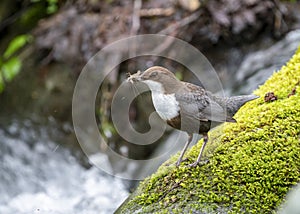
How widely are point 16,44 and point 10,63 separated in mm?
337

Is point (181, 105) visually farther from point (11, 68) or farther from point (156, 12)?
point (11, 68)

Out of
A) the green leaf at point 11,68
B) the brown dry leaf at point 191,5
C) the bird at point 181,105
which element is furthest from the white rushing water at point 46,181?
the brown dry leaf at point 191,5

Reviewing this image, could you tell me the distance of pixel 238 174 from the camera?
2705 mm

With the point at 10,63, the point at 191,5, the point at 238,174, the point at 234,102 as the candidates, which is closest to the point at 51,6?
the point at 10,63

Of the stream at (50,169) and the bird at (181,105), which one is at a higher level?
the stream at (50,169)

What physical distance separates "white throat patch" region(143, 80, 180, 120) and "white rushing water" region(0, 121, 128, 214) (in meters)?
1.97

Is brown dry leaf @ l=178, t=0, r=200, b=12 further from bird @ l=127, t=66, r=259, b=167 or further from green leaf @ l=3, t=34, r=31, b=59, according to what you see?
bird @ l=127, t=66, r=259, b=167

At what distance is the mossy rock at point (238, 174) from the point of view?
2.58 meters

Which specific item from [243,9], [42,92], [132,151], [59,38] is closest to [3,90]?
[42,92]

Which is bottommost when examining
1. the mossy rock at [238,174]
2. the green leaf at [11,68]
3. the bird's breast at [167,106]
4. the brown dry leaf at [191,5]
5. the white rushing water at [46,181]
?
the mossy rock at [238,174]

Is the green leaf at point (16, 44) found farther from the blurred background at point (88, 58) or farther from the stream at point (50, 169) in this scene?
the stream at point (50, 169)

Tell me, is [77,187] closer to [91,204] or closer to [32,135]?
[91,204]

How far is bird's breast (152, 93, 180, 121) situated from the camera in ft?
9.20

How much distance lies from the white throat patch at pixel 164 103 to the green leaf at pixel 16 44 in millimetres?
3688
